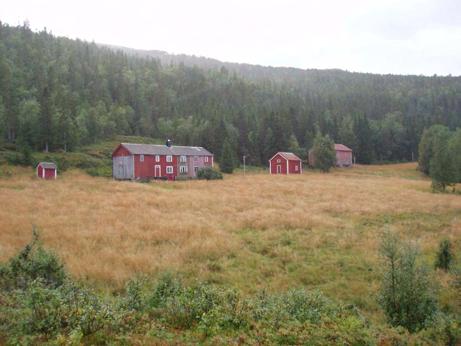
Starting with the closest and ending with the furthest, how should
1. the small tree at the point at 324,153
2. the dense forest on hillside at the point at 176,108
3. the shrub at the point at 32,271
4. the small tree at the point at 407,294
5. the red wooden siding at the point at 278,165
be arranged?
the small tree at the point at 407,294
the shrub at the point at 32,271
the red wooden siding at the point at 278,165
the small tree at the point at 324,153
the dense forest on hillside at the point at 176,108

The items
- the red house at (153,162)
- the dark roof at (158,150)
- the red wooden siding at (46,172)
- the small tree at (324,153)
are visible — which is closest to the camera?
the red wooden siding at (46,172)

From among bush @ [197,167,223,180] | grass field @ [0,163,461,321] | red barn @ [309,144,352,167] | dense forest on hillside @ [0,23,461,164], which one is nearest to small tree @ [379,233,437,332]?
grass field @ [0,163,461,321]

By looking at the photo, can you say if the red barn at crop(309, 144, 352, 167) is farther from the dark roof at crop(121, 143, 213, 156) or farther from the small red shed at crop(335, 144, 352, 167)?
the dark roof at crop(121, 143, 213, 156)

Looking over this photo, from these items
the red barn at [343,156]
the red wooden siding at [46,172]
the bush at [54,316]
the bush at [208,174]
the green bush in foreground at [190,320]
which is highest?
the red barn at [343,156]

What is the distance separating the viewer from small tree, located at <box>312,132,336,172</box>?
244 feet

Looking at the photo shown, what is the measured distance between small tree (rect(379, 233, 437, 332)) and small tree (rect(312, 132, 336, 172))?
220 ft

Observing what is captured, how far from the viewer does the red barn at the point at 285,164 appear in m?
71.8

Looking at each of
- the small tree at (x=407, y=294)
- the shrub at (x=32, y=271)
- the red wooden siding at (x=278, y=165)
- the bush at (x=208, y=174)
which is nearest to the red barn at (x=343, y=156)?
the red wooden siding at (x=278, y=165)

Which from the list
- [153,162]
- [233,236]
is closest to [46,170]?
[153,162]

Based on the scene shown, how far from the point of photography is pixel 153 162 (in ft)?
196

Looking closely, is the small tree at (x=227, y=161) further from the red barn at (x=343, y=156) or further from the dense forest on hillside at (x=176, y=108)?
the red barn at (x=343, y=156)

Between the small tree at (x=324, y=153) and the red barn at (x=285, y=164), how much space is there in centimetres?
469

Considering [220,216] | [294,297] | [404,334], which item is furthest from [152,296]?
[220,216]

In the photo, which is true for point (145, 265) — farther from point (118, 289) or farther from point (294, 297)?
point (294, 297)
